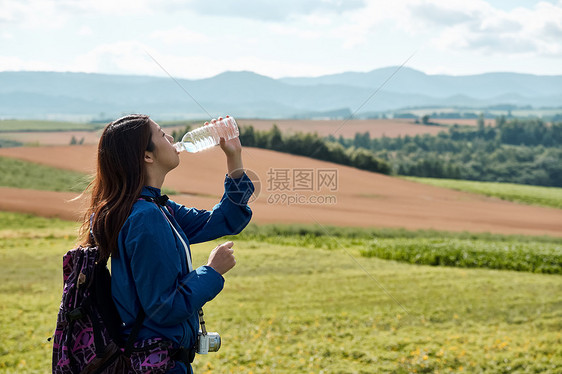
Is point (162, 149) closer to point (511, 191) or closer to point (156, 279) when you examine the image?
point (156, 279)

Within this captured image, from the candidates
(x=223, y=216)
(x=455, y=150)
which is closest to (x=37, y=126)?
(x=455, y=150)

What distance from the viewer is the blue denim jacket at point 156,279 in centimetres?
222

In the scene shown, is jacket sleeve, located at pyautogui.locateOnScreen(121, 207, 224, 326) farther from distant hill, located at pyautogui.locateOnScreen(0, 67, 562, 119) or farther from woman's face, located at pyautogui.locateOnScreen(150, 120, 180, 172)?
distant hill, located at pyautogui.locateOnScreen(0, 67, 562, 119)

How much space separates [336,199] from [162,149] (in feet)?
91.4

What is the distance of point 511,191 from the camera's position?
128ft

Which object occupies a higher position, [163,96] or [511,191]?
[163,96]

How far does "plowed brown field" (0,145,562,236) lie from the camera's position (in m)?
22.2

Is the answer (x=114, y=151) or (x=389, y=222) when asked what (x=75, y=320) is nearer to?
(x=114, y=151)

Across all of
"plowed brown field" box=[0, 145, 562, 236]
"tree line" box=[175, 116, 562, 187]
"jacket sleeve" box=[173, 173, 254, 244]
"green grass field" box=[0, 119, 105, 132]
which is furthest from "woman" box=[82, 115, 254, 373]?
"green grass field" box=[0, 119, 105, 132]

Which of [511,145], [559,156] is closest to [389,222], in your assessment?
[559,156]

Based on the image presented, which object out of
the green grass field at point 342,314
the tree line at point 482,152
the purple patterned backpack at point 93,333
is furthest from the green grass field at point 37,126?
the purple patterned backpack at point 93,333

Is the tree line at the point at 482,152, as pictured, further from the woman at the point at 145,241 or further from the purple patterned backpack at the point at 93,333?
the purple patterned backpack at the point at 93,333

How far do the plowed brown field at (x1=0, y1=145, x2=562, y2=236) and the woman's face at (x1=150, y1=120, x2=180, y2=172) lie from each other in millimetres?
16477

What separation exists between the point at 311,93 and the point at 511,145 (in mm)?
123730
